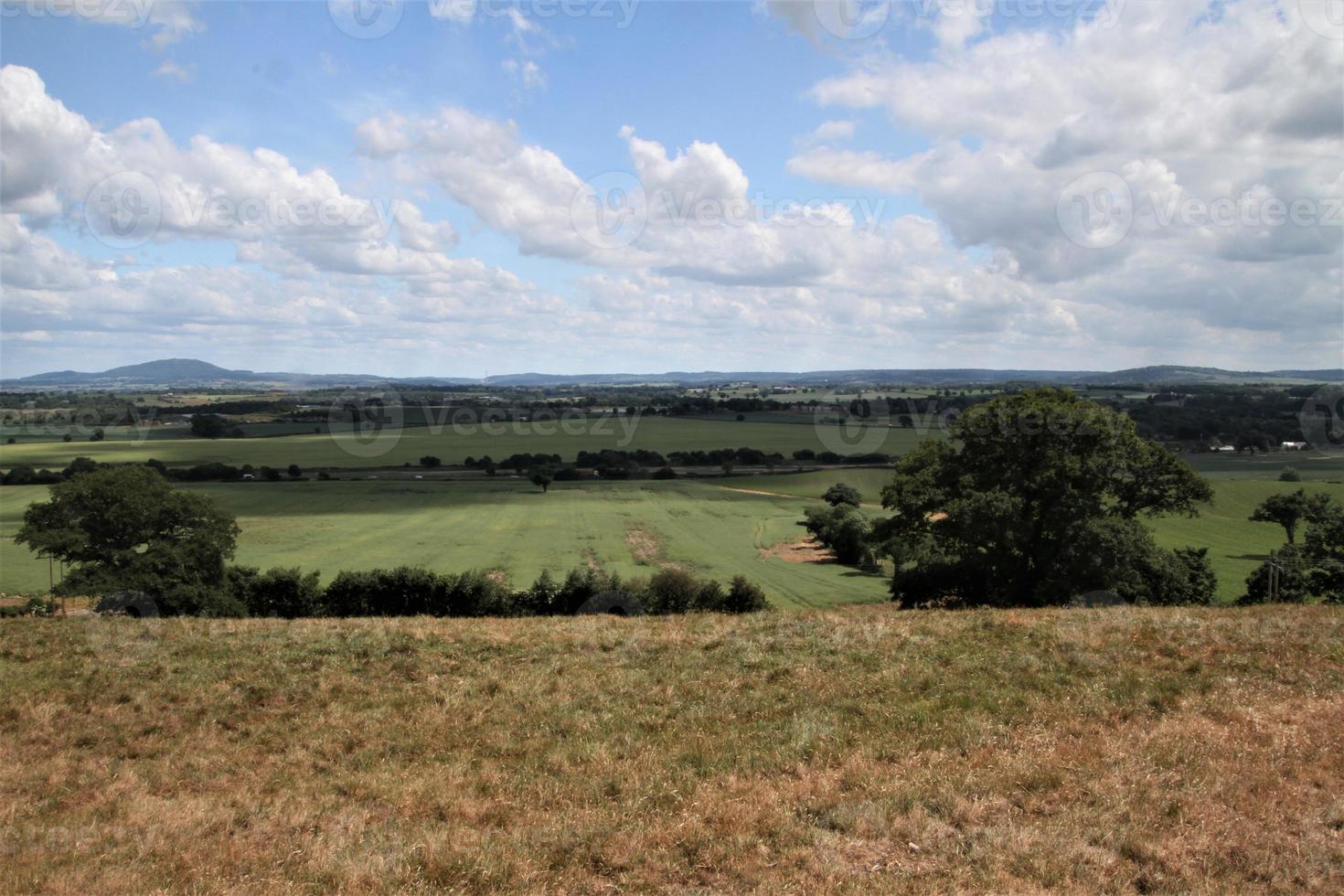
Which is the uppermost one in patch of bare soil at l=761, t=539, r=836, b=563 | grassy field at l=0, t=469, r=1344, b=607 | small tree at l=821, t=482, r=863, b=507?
small tree at l=821, t=482, r=863, b=507

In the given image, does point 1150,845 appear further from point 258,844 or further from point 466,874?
point 258,844

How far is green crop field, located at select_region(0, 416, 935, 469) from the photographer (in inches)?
4183

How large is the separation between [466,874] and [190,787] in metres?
4.46

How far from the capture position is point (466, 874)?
7309 millimetres

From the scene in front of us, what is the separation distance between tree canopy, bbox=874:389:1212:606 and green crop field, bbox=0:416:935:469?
246 feet

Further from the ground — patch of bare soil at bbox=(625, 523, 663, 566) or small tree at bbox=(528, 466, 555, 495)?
small tree at bbox=(528, 466, 555, 495)

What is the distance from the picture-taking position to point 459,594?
133ft

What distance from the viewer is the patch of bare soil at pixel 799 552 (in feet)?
192

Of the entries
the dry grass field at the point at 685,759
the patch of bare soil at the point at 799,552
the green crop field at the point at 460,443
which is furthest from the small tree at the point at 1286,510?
the green crop field at the point at 460,443

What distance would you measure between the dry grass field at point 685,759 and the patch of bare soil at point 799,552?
1670 inches
